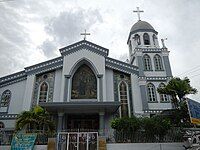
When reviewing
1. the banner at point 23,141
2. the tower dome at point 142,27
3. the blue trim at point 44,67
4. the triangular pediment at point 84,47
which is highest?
the tower dome at point 142,27

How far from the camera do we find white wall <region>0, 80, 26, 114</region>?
19719 mm

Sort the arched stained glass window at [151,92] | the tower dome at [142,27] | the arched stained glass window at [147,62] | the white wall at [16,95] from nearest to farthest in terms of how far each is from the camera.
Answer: the white wall at [16,95] < the arched stained glass window at [151,92] < the arched stained glass window at [147,62] < the tower dome at [142,27]

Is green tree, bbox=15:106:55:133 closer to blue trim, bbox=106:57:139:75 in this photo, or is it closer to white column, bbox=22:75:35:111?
white column, bbox=22:75:35:111

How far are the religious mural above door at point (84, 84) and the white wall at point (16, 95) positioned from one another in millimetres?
5129

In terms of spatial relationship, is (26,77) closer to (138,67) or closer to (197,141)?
(138,67)

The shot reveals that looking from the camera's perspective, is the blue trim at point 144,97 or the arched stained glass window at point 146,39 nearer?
the blue trim at point 144,97

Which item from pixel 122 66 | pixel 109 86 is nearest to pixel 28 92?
pixel 109 86

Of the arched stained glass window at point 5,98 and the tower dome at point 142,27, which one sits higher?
the tower dome at point 142,27

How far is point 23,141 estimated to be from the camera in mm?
12828

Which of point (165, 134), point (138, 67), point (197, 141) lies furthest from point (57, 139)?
point (138, 67)

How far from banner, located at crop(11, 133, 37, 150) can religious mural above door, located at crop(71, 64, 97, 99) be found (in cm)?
697

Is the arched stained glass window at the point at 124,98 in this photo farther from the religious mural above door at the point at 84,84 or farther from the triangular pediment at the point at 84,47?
the triangular pediment at the point at 84,47

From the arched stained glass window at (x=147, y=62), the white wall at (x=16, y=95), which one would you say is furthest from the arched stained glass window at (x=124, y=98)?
the white wall at (x=16, y=95)

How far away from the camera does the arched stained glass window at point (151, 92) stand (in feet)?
67.6
